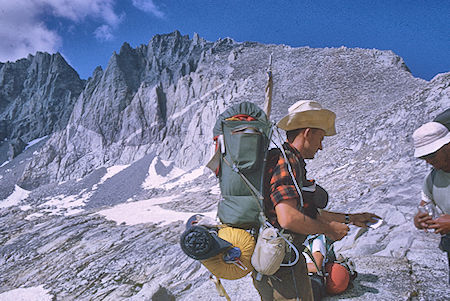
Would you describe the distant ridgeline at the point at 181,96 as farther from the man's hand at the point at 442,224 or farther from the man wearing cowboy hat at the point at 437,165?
the man's hand at the point at 442,224

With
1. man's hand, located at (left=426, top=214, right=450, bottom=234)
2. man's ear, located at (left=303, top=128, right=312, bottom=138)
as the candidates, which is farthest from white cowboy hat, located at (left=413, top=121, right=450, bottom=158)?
man's ear, located at (left=303, top=128, right=312, bottom=138)

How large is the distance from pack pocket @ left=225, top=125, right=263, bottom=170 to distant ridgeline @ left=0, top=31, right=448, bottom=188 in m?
14.8

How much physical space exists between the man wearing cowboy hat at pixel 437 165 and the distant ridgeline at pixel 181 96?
42.5 feet

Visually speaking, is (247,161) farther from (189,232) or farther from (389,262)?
(389,262)

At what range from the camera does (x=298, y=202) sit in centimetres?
183

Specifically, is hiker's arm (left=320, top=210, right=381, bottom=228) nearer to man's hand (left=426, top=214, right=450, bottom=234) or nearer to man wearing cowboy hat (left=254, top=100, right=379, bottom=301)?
man wearing cowboy hat (left=254, top=100, right=379, bottom=301)

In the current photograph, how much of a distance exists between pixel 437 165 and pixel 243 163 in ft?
6.85

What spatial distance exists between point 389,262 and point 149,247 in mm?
11855

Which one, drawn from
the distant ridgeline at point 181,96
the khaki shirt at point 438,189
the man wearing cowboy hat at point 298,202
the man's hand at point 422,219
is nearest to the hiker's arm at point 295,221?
the man wearing cowboy hat at point 298,202

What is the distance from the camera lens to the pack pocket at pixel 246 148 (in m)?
1.91

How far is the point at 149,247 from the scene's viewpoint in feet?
45.1

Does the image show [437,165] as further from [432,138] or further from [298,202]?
[298,202]

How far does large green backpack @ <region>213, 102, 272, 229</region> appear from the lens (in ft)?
6.32

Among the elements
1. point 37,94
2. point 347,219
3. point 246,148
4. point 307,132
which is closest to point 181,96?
point 307,132
